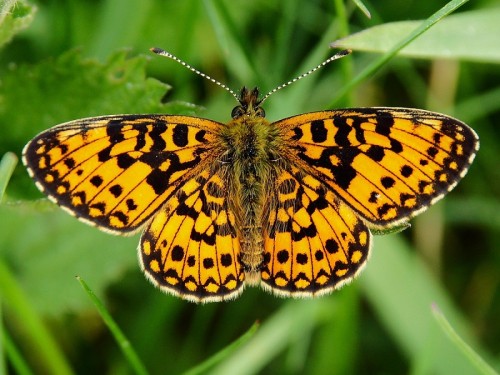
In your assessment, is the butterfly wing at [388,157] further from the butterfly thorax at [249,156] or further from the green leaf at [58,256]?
the green leaf at [58,256]

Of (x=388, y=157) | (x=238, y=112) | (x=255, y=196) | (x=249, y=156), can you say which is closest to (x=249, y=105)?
(x=238, y=112)

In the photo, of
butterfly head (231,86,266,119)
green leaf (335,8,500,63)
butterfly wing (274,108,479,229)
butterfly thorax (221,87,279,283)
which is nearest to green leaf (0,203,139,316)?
butterfly thorax (221,87,279,283)

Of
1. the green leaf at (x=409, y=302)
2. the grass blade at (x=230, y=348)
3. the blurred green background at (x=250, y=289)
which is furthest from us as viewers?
the green leaf at (x=409, y=302)

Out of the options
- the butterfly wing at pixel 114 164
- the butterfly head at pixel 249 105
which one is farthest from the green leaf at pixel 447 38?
the butterfly wing at pixel 114 164

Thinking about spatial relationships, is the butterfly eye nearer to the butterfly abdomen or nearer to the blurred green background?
the butterfly abdomen

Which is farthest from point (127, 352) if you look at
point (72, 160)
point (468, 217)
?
point (468, 217)

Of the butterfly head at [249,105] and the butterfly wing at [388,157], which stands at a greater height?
the butterfly head at [249,105]

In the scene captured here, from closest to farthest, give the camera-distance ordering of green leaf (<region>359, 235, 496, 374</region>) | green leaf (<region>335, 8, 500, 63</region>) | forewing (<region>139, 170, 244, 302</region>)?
forewing (<region>139, 170, 244, 302</region>), green leaf (<region>335, 8, 500, 63</region>), green leaf (<region>359, 235, 496, 374</region>)
